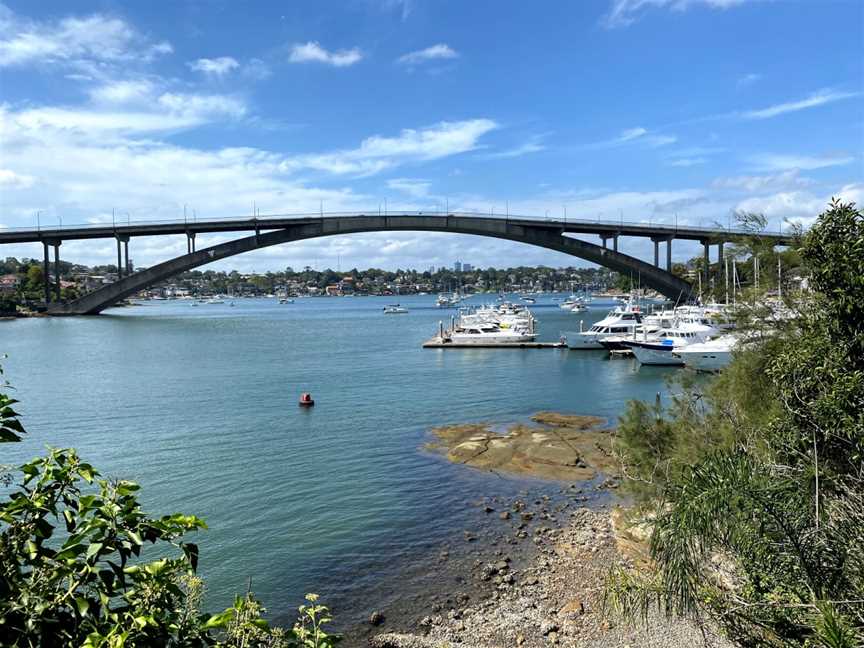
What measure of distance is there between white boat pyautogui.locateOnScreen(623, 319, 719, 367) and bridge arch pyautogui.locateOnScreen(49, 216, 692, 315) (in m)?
36.9

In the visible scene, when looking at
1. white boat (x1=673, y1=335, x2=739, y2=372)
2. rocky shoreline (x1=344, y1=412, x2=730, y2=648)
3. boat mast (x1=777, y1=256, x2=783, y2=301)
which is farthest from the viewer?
white boat (x1=673, y1=335, x2=739, y2=372)

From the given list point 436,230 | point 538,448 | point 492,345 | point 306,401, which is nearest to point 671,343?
point 492,345

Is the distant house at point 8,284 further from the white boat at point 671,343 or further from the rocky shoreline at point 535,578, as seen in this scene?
the rocky shoreline at point 535,578

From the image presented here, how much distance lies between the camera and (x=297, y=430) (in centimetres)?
2261

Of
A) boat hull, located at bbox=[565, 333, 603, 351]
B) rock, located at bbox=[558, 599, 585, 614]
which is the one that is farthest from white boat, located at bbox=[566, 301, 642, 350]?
rock, located at bbox=[558, 599, 585, 614]

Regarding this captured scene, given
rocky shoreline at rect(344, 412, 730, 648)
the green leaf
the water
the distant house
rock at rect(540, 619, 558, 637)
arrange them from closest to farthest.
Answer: the green leaf, rocky shoreline at rect(344, 412, 730, 648), rock at rect(540, 619, 558, 637), the water, the distant house

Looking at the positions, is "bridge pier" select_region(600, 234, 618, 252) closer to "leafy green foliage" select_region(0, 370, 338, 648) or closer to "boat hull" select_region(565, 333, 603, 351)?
"boat hull" select_region(565, 333, 603, 351)

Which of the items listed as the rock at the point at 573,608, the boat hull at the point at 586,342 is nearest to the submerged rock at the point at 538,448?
the rock at the point at 573,608

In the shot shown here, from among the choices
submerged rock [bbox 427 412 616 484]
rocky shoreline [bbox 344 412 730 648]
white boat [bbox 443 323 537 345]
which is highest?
white boat [bbox 443 323 537 345]

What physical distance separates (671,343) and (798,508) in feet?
115

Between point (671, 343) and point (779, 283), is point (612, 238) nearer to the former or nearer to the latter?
point (671, 343)

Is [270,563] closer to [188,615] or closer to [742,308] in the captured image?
[188,615]

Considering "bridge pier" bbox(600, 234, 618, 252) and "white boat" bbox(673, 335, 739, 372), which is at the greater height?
"bridge pier" bbox(600, 234, 618, 252)

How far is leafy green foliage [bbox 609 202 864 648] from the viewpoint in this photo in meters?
5.09
